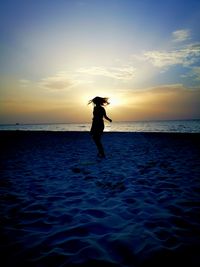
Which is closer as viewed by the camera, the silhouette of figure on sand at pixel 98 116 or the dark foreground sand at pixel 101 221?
the dark foreground sand at pixel 101 221

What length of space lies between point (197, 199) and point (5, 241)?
362 centimetres

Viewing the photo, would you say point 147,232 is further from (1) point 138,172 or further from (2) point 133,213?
(1) point 138,172

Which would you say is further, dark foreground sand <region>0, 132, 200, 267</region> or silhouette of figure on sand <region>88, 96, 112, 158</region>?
Answer: silhouette of figure on sand <region>88, 96, 112, 158</region>

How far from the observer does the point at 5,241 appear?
9.71ft

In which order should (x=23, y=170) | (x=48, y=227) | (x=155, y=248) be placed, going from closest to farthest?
(x=155, y=248) < (x=48, y=227) < (x=23, y=170)

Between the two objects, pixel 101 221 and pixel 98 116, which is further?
pixel 98 116

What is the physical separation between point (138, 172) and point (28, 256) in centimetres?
493

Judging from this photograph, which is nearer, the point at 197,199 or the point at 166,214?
the point at 166,214

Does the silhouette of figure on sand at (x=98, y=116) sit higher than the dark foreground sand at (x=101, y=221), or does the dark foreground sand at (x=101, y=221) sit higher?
the silhouette of figure on sand at (x=98, y=116)

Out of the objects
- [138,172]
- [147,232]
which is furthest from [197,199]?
[138,172]

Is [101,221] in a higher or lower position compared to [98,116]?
lower

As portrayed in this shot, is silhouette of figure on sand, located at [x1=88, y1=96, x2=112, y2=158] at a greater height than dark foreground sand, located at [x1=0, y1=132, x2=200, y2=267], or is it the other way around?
silhouette of figure on sand, located at [x1=88, y1=96, x2=112, y2=158]

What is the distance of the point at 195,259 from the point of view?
248cm

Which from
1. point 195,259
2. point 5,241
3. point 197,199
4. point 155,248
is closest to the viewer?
point 195,259
